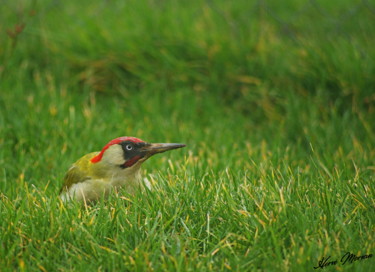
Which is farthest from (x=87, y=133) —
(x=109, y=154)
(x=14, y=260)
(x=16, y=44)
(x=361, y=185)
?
(x=361, y=185)

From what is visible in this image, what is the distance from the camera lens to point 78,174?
291 centimetres

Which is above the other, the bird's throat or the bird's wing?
the bird's throat

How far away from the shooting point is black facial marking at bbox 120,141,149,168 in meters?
2.82

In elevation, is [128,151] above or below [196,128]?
above

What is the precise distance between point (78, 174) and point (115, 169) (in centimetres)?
20

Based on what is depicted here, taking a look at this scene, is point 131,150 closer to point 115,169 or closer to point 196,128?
point 115,169

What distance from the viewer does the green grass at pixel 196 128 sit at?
2.24m

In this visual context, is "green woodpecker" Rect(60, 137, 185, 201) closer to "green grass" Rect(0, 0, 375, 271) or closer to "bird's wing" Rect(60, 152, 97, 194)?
"bird's wing" Rect(60, 152, 97, 194)

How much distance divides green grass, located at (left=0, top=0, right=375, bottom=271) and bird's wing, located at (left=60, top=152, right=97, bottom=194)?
111 mm

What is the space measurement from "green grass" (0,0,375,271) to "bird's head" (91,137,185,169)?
0.12 metres

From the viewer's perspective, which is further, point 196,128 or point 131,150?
point 196,128

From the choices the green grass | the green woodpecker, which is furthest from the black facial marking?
the green grass

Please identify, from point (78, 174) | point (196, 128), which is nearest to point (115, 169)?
point (78, 174)

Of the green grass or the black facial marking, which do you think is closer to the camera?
the green grass
